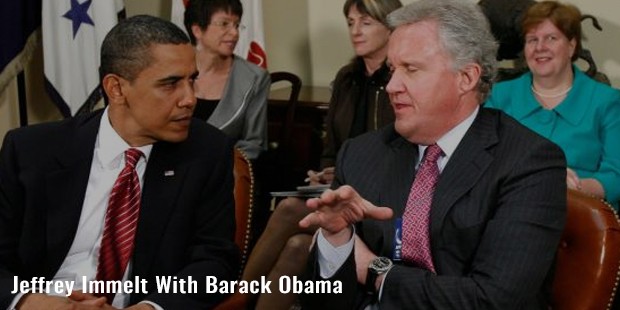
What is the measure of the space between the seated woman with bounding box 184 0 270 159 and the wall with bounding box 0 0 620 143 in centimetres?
94

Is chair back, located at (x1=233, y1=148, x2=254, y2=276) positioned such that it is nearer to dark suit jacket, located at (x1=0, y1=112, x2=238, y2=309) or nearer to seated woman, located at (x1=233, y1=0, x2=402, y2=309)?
dark suit jacket, located at (x1=0, y1=112, x2=238, y2=309)

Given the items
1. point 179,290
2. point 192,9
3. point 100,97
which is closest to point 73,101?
point 100,97

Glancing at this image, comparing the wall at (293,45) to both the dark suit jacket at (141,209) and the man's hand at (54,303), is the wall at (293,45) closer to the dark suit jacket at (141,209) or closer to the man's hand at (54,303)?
the dark suit jacket at (141,209)

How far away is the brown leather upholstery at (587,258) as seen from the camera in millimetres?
1963

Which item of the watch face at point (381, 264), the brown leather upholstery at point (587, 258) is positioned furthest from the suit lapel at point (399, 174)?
the brown leather upholstery at point (587, 258)

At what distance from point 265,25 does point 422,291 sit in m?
3.35

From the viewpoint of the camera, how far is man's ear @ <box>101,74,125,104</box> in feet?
6.93

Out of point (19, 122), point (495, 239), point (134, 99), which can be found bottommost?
point (19, 122)

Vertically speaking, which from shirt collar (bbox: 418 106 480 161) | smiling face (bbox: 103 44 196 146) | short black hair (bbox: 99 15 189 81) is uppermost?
short black hair (bbox: 99 15 189 81)

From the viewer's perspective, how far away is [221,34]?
12.7ft

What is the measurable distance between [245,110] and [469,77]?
1.91 m

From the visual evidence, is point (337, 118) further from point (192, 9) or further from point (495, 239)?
point (495, 239)

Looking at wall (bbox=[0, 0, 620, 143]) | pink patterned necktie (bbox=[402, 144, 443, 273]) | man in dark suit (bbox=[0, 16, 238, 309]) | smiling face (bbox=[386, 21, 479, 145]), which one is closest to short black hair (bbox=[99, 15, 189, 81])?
man in dark suit (bbox=[0, 16, 238, 309])

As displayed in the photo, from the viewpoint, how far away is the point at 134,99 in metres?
2.10
